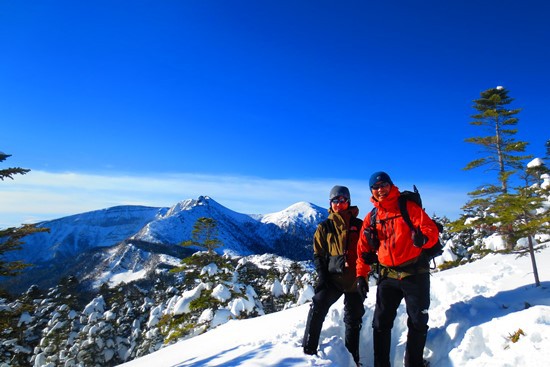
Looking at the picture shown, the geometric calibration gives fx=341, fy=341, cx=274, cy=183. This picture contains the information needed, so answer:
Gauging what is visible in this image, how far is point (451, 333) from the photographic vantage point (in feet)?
16.9

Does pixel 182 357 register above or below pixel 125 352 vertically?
above

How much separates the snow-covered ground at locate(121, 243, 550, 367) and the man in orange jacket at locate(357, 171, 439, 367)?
0.70 metres

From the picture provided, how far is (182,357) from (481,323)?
5.72 m

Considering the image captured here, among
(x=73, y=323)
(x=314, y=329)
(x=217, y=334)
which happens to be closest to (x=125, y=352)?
(x=73, y=323)

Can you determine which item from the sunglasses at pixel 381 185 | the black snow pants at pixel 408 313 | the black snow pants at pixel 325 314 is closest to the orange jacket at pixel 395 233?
the sunglasses at pixel 381 185

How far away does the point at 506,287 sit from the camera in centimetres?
646

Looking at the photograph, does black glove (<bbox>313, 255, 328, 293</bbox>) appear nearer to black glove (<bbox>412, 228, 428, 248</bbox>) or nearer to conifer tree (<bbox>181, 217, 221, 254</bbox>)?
A: black glove (<bbox>412, 228, 428, 248</bbox>)

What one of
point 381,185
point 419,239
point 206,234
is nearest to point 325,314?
point 419,239

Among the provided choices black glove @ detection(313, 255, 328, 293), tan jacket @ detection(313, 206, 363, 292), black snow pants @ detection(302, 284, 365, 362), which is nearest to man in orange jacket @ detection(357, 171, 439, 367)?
tan jacket @ detection(313, 206, 363, 292)

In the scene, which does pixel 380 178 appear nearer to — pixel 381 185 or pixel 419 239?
pixel 381 185

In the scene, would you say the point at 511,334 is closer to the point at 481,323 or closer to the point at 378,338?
the point at 481,323

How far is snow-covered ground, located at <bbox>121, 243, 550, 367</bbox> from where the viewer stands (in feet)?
14.6

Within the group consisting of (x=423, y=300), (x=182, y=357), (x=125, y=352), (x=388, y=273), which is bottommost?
(x=125, y=352)

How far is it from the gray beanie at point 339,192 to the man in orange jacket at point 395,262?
2.29 ft
